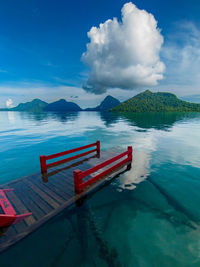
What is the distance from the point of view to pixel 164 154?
48.1 feet

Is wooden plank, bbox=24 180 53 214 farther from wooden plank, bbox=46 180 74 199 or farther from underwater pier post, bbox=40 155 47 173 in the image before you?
underwater pier post, bbox=40 155 47 173

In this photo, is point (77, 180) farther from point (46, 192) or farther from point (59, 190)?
point (46, 192)

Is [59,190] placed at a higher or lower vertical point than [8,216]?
lower

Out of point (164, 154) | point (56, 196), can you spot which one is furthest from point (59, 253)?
point (164, 154)

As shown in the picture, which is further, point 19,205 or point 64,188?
point 64,188

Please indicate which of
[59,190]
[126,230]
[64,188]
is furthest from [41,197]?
[126,230]

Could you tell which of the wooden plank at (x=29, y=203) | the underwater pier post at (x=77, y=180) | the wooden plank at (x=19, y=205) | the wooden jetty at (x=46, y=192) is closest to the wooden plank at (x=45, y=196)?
the wooden jetty at (x=46, y=192)

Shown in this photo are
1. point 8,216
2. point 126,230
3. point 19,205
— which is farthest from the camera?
point 19,205

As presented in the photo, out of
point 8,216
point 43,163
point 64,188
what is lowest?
point 64,188

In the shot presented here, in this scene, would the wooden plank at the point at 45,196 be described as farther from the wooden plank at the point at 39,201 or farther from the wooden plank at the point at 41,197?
the wooden plank at the point at 39,201

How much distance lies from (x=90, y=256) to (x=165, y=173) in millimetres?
8669

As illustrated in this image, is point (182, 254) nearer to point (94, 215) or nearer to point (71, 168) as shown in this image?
point (94, 215)

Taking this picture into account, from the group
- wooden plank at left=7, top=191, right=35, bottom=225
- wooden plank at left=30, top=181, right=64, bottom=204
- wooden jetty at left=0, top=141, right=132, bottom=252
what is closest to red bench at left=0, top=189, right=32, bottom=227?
wooden jetty at left=0, top=141, right=132, bottom=252

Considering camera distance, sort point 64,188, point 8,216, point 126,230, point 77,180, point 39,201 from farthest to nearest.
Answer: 1. point 64,188
2. point 77,180
3. point 39,201
4. point 126,230
5. point 8,216
